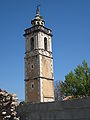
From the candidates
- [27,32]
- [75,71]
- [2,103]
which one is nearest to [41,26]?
[27,32]

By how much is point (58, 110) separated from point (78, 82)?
23.7m

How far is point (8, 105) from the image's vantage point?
1234cm

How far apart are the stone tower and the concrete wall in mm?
25960

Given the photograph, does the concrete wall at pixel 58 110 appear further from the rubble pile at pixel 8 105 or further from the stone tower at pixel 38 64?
the stone tower at pixel 38 64

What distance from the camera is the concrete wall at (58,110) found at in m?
9.27

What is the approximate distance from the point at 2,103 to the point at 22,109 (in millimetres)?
1218

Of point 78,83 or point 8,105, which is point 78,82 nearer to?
point 78,83

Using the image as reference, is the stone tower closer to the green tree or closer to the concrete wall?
the green tree

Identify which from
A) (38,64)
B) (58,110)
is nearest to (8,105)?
(58,110)

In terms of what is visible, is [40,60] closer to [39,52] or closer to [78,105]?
[39,52]

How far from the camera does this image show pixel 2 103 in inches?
488

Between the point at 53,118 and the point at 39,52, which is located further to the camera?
the point at 39,52

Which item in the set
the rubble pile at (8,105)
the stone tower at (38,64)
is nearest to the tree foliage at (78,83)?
the stone tower at (38,64)

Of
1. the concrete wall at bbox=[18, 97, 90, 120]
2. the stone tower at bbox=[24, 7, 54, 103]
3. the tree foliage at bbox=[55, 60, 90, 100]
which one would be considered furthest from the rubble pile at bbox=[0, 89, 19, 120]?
the stone tower at bbox=[24, 7, 54, 103]
